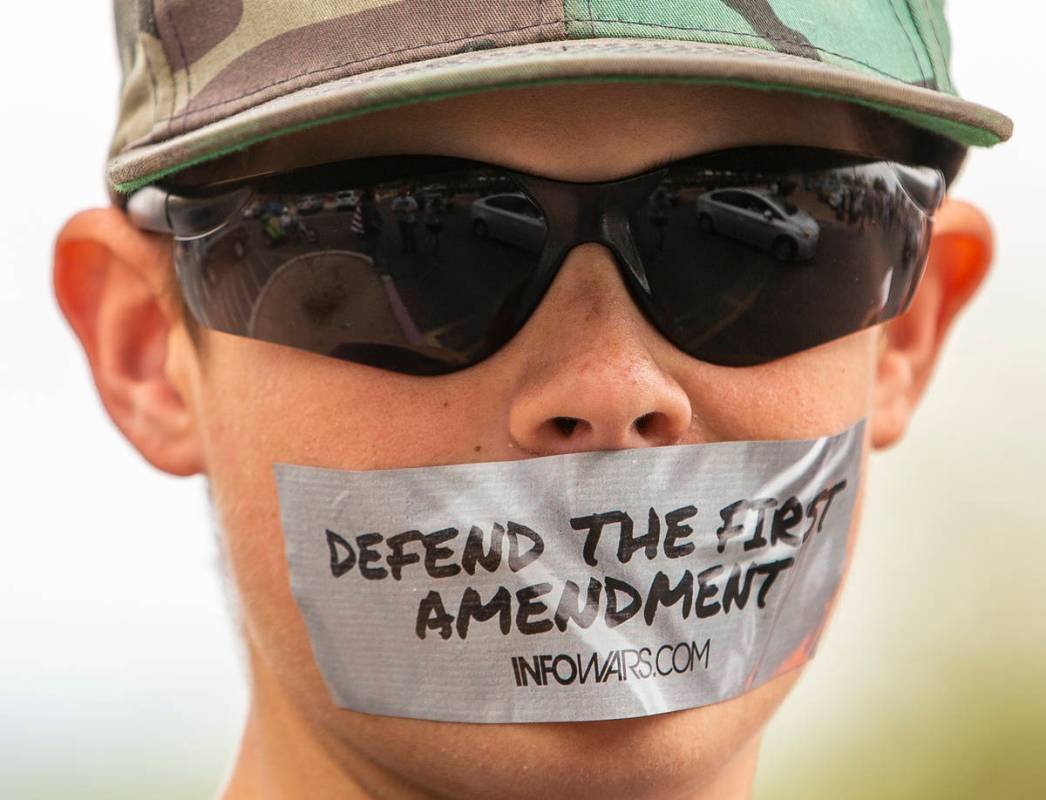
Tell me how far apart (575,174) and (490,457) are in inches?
12.8

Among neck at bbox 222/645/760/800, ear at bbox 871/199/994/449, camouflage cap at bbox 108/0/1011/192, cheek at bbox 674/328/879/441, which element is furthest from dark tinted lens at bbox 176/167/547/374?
ear at bbox 871/199/994/449

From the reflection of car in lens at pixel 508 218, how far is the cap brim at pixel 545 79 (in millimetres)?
138

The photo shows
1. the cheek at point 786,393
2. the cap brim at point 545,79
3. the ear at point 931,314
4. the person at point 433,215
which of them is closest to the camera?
the cap brim at point 545,79

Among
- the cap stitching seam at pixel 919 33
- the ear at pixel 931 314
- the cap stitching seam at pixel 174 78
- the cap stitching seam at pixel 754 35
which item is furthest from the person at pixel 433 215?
the ear at pixel 931 314

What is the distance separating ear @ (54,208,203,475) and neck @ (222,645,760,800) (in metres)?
0.33

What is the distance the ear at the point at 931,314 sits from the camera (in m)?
1.96

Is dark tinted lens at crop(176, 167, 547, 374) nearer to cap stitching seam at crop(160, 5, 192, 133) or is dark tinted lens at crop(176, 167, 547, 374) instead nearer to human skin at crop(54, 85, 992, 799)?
human skin at crop(54, 85, 992, 799)

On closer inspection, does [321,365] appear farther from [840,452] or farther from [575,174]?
[840,452]

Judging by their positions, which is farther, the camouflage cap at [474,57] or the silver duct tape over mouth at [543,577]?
the silver duct tape over mouth at [543,577]

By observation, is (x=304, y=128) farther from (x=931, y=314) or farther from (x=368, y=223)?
(x=931, y=314)

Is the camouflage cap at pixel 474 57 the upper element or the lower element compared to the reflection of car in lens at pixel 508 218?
upper

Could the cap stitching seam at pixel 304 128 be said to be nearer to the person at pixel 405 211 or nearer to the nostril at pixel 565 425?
the person at pixel 405 211

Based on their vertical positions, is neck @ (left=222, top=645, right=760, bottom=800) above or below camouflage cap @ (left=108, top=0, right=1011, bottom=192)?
below

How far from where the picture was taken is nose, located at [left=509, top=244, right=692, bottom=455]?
1.41m
